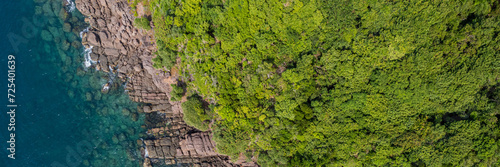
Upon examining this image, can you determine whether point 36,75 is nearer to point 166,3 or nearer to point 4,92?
point 4,92

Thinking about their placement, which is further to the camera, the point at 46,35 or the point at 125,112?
the point at 125,112

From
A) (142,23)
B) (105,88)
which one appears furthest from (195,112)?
(105,88)

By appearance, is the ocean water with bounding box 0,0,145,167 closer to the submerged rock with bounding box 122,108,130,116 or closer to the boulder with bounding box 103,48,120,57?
the submerged rock with bounding box 122,108,130,116

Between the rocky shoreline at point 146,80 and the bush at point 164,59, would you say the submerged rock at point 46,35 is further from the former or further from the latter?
the bush at point 164,59

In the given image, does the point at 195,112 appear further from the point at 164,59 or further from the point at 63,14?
the point at 63,14

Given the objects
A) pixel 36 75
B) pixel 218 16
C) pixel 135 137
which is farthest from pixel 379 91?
pixel 36 75
